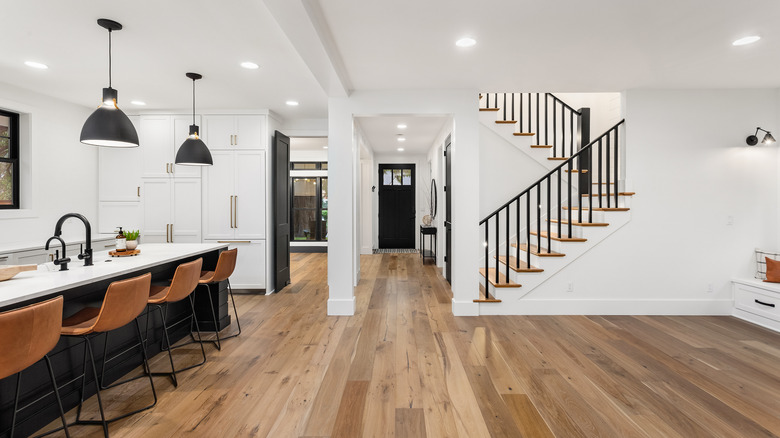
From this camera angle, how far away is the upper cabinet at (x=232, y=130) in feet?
16.7

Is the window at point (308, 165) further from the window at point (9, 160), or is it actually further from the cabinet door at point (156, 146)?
the window at point (9, 160)

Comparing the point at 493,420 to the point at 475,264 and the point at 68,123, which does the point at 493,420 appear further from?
the point at 68,123

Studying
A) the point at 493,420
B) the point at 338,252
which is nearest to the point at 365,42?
the point at 338,252

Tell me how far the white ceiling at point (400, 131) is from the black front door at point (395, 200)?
1.05 metres

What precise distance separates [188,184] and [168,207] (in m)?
0.43

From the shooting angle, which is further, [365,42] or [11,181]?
[11,181]

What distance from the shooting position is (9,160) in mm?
4133

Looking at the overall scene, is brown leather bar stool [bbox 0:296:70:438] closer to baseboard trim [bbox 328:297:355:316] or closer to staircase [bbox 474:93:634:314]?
baseboard trim [bbox 328:297:355:316]

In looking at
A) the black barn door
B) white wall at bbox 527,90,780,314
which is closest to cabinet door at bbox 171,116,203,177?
the black barn door

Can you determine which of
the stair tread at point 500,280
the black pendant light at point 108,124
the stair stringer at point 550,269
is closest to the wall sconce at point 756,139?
the stair stringer at point 550,269

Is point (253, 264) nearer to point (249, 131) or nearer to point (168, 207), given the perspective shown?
point (168, 207)

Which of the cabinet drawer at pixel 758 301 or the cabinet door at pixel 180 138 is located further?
the cabinet door at pixel 180 138

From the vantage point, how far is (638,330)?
371cm

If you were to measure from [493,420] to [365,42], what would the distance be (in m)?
2.93
